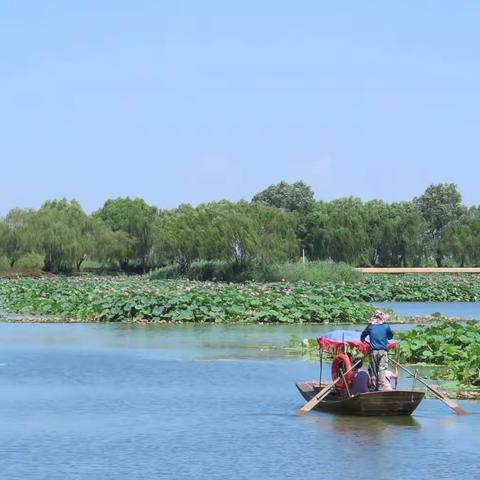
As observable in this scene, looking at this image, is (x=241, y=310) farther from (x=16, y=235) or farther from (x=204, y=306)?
(x=16, y=235)

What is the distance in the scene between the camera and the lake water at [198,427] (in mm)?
15820

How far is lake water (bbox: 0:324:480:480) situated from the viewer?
15.8 meters

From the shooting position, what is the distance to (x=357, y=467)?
622 inches

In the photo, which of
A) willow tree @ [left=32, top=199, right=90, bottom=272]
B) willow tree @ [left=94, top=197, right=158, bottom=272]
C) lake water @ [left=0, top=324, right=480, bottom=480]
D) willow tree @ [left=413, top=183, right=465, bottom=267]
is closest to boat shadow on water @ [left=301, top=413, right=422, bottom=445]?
lake water @ [left=0, top=324, right=480, bottom=480]

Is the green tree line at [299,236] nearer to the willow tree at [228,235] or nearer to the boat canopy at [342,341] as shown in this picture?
the willow tree at [228,235]

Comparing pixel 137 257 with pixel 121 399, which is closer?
pixel 121 399

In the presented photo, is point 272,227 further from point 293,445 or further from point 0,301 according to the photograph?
point 293,445

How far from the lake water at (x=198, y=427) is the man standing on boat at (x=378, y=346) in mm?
665

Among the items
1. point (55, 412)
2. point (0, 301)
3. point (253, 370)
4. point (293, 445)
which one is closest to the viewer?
point (293, 445)

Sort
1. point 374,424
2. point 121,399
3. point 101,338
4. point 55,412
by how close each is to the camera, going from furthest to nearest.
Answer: point 101,338, point 121,399, point 55,412, point 374,424

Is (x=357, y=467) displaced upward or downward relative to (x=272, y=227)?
downward

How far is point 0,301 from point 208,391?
3404cm

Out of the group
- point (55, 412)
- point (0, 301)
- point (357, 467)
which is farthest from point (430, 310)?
point (357, 467)

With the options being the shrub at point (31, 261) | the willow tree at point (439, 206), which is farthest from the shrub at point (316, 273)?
the willow tree at point (439, 206)
